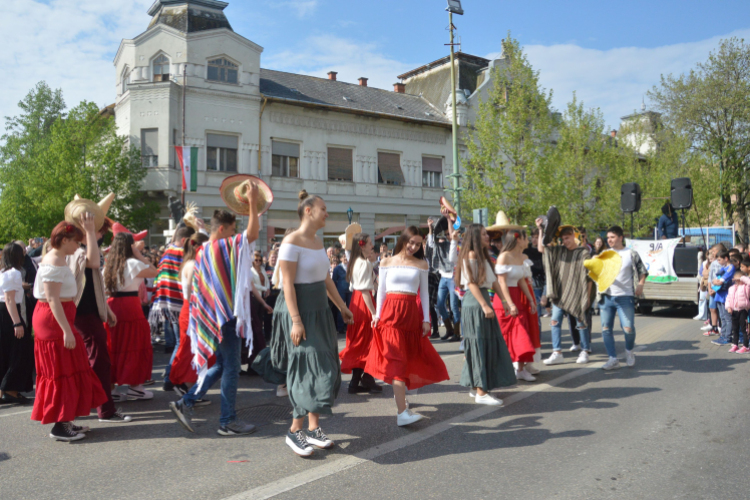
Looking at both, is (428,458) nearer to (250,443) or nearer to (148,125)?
(250,443)

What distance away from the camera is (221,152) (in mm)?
25828

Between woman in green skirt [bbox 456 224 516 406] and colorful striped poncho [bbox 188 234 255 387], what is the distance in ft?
7.45

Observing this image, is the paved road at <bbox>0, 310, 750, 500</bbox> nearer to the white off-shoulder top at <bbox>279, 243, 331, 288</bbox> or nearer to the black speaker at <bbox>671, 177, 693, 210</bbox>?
the white off-shoulder top at <bbox>279, 243, 331, 288</bbox>

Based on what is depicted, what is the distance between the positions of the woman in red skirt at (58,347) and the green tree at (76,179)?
1975 cm

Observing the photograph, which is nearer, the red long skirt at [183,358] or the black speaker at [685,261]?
the red long skirt at [183,358]

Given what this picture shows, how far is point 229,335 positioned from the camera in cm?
483

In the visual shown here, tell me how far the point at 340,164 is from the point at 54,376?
82.2 ft

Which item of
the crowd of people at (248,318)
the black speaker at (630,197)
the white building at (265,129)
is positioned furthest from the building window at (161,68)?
the crowd of people at (248,318)

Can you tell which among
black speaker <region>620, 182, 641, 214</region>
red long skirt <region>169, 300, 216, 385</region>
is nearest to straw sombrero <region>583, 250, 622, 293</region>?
red long skirt <region>169, 300, 216, 385</region>

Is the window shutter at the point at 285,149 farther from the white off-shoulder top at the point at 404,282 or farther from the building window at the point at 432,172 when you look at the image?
the white off-shoulder top at the point at 404,282

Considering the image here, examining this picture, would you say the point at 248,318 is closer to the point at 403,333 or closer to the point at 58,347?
the point at 403,333

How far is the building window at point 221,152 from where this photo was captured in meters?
25.6

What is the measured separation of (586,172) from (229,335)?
2548cm

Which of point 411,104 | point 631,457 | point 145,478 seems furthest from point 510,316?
point 411,104
